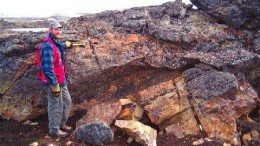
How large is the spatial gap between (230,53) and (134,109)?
11.8 feet

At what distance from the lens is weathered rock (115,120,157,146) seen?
8.70m

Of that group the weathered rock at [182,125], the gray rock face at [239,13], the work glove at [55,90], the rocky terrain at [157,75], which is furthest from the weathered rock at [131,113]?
the gray rock face at [239,13]

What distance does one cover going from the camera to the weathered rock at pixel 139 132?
870 centimetres

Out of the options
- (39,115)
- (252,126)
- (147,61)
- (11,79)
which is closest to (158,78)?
(147,61)

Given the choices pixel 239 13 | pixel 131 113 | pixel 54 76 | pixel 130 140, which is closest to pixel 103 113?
pixel 131 113

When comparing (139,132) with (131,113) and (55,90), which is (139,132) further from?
(55,90)

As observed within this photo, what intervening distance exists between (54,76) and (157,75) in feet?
11.2

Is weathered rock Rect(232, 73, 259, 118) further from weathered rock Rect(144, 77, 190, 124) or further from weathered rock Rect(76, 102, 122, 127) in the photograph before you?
weathered rock Rect(76, 102, 122, 127)

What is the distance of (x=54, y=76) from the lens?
28.9 ft

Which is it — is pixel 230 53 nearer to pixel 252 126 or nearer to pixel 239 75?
pixel 239 75

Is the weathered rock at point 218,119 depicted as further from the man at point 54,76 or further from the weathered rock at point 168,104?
the man at point 54,76

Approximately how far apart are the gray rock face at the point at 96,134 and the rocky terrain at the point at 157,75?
56 centimetres

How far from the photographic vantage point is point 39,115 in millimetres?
10586

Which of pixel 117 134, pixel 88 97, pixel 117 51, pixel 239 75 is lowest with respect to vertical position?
pixel 117 134
